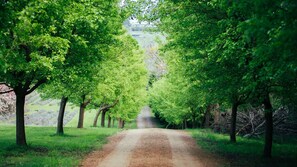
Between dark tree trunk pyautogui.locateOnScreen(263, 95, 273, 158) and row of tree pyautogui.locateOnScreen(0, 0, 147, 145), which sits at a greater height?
row of tree pyautogui.locateOnScreen(0, 0, 147, 145)

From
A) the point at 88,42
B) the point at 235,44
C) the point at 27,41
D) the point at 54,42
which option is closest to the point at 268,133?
the point at 235,44

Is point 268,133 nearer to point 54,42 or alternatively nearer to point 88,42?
point 88,42

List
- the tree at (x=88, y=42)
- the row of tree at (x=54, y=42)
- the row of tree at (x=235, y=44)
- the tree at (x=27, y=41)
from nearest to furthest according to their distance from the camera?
the row of tree at (x=235, y=44)
the tree at (x=27, y=41)
the row of tree at (x=54, y=42)
the tree at (x=88, y=42)

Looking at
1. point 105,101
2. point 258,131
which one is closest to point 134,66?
point 105,101

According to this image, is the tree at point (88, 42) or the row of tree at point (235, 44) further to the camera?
the tree at point (88, 42)

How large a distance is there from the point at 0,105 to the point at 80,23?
34764 mm

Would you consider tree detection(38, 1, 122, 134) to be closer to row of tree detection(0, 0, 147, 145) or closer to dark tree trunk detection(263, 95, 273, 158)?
row of tree detection(0, 0, 147, 145)

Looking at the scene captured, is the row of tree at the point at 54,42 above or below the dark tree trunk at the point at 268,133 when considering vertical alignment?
above

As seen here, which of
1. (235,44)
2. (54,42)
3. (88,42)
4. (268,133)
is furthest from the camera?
(268,133)

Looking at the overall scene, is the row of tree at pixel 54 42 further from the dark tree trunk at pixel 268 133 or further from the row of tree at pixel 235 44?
the dark tree trunk at pixel 268 133

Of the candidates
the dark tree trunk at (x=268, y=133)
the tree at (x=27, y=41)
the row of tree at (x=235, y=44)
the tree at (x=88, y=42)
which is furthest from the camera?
the dark tree trunk at (x=268, y=133)

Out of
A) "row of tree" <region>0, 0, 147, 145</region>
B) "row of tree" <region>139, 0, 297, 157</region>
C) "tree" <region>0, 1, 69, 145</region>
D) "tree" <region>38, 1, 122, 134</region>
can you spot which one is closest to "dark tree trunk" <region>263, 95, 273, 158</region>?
"row of tree" <region>139, 0, 297, 157</region>

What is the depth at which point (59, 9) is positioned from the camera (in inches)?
474

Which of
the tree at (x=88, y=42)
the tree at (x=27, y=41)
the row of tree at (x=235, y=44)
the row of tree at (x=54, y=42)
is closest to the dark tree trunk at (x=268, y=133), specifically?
the row of tree at (x=235, y=44)
